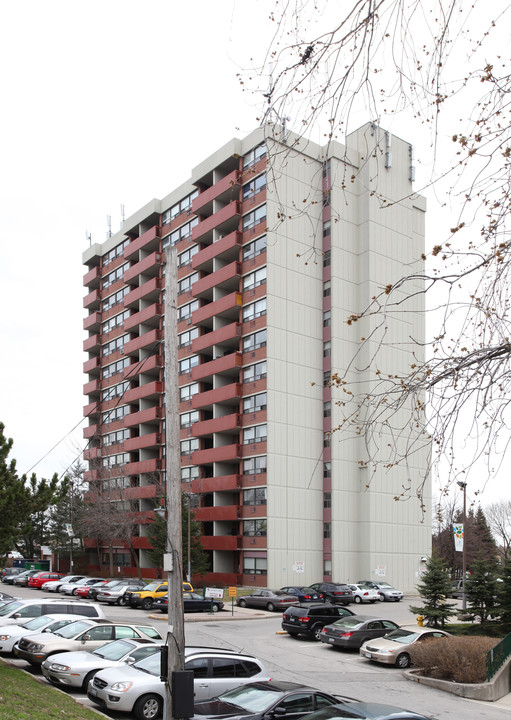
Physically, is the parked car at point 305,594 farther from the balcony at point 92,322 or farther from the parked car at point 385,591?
the balcony at point 92,322

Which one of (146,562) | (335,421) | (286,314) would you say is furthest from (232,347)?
(146,562)

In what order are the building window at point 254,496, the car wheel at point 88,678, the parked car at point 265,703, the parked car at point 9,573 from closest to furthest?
the parked car at point 265,703 → the car wheel at point 88,678 → the building window at point 254,496 → the parked car at point 9,573

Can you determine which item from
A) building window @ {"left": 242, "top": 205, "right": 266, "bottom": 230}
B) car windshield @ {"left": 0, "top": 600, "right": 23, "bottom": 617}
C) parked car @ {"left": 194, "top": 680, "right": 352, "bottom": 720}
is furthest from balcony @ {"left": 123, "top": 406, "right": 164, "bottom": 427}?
parked car @ {"left": 194, "top": 680, "right": 352, "bottom": 720}

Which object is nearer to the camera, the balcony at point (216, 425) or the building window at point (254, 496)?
the building window at point (254, 496)

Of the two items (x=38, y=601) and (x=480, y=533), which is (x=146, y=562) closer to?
(x=480, y=533)

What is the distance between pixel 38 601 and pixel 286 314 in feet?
109

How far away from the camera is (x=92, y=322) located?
272 feet

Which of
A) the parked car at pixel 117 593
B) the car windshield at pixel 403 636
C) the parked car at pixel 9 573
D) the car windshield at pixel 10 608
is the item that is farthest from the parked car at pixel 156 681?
the parked car at pixel 9 573

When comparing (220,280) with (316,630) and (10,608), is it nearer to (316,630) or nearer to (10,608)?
(316,630)

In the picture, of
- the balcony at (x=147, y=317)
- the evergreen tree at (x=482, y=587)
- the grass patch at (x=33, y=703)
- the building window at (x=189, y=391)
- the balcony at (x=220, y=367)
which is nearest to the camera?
the grass patch at (x=33, y=703)

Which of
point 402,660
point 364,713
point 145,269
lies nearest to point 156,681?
point 364,713

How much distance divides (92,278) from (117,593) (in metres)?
47.9

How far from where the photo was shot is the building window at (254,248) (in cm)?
5491

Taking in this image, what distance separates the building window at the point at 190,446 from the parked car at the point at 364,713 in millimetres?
50131
